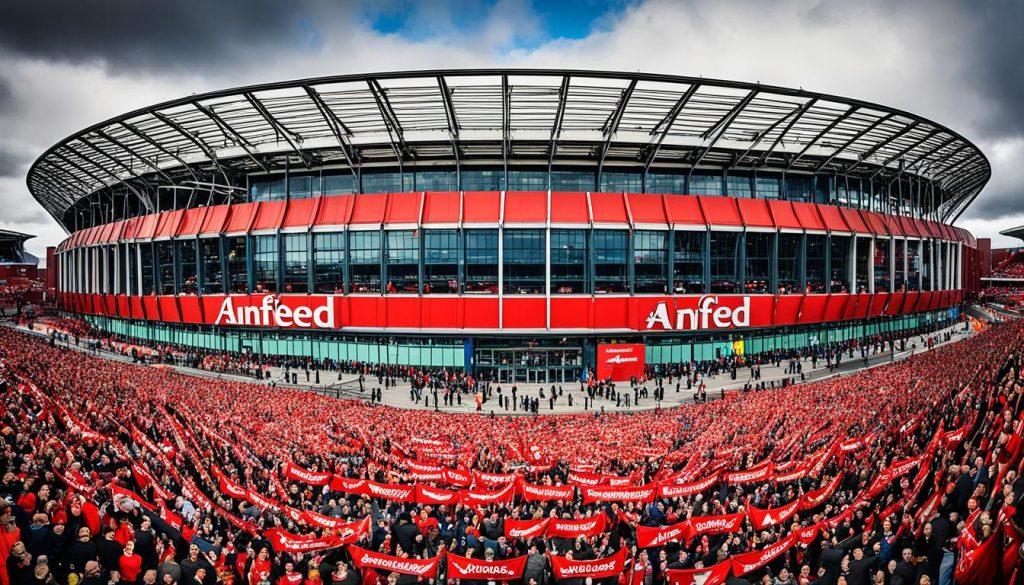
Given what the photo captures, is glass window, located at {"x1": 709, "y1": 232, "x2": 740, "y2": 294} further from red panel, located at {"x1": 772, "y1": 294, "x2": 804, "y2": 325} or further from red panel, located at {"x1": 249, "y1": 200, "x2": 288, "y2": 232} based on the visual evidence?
red panel, located at {"x1": 249, "y1": 200, "x2": 288, "y2": 232}

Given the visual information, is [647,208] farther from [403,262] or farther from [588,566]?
[588,566]

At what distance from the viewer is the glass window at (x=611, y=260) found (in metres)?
40.9

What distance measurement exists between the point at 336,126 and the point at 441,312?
1638 cm

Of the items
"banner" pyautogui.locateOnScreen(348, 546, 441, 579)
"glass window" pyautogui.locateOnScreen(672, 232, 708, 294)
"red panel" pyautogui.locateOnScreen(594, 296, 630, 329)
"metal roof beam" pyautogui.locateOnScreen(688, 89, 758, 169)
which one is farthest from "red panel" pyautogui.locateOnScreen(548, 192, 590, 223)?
"banner" pyautogui.locateOnScreen(348, 546, 441, 579)

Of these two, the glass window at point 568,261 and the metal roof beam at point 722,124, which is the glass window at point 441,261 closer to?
the glass window at point 568,261

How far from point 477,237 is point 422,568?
3361 centimetres

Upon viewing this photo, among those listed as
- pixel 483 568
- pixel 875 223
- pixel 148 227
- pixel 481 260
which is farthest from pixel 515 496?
pixel 148 227

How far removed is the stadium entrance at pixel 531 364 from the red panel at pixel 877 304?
3185 cm

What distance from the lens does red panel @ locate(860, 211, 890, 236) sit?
165 ft

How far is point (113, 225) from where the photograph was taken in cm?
5834

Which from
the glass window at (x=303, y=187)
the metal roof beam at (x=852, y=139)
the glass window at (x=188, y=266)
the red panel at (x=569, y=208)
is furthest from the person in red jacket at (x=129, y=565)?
the metal roof beam at (x=852, y=139)

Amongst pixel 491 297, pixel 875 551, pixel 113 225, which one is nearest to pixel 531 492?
pixel 875 551

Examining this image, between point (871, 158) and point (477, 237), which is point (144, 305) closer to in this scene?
point (477, 237)

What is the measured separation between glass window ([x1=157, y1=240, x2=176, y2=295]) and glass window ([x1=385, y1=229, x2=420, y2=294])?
83.8ft
